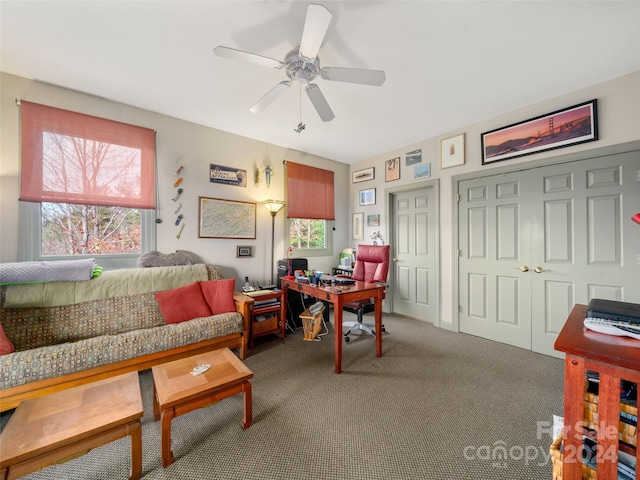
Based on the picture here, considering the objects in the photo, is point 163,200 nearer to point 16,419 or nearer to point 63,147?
point 63,147

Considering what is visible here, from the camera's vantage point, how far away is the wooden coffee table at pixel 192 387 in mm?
1359

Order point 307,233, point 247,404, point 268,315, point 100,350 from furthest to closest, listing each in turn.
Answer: point 307,233 < point 268,315 < point 100,350 < point 247,404

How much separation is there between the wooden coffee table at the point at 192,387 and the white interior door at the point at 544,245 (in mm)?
2992

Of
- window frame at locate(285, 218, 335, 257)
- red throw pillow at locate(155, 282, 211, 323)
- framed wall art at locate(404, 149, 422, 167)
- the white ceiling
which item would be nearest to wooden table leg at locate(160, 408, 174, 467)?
red throw pillow at locate(155, 282, 211, 323)

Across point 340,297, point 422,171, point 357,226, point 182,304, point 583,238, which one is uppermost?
point 422,171

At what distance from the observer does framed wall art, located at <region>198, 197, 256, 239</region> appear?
323 centimetres

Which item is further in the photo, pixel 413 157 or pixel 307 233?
pixel 307 233

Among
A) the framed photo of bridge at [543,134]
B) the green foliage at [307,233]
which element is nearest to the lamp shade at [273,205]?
the green foliage at [307,233]

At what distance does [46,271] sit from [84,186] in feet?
2.94

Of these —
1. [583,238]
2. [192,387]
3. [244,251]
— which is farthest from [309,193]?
[583,238]

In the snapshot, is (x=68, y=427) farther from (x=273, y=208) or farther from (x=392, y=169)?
(x=392, y=169)

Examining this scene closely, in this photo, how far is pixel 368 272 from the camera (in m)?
3.45

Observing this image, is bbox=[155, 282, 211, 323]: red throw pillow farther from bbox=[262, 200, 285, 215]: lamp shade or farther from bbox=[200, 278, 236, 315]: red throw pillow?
bbox=[262, 200, 285, 215]: lamp shade

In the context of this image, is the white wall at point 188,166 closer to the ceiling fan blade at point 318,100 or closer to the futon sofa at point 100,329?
the futon sofa at point 100,329
